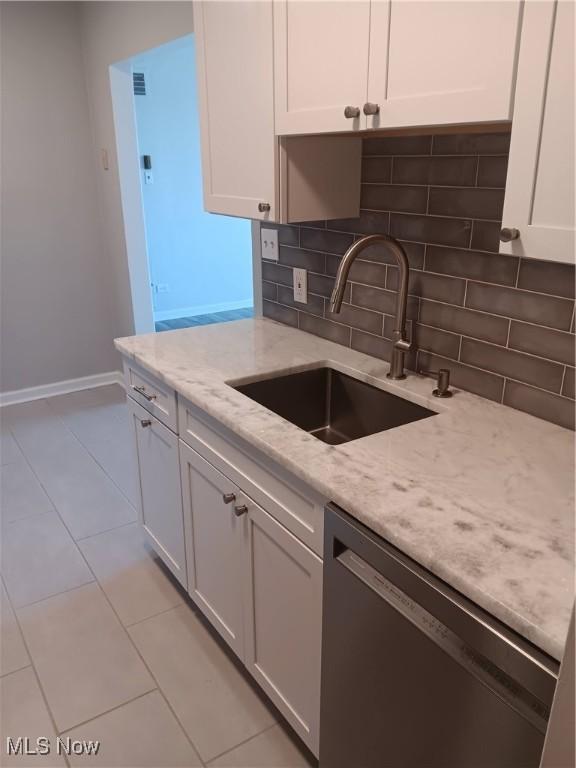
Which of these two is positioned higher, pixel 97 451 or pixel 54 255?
pixel 54 255

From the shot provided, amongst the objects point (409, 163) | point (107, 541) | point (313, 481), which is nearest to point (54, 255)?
point (107, 541)

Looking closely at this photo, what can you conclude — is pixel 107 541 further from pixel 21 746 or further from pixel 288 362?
pixel 288 362

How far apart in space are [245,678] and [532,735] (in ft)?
4.00

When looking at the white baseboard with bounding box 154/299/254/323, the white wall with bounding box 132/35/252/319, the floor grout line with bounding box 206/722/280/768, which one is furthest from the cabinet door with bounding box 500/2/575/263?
the white baseboard with bounding box 154/299/254/323

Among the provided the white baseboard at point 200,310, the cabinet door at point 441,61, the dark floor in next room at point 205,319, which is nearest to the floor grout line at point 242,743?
the cabinet door at point 441,61

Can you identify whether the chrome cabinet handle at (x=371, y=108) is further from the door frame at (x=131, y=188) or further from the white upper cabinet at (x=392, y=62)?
the door frame at (x=131, y=188)

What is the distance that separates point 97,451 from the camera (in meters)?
3.30

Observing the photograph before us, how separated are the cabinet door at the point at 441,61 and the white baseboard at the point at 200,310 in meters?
4.75

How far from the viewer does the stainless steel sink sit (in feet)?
5.56

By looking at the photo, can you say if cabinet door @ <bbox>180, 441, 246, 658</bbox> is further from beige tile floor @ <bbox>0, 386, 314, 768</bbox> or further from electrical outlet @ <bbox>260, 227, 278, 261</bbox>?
electrical outlet @ <bbox>260, 227, 278, 261</bbox>

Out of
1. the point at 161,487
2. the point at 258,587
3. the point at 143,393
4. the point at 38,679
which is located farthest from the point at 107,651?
the point at 143,393

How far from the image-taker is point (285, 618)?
1451mm

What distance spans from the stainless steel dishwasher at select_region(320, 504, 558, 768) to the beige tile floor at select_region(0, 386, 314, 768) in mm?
482

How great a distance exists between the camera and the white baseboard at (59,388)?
155 inches
